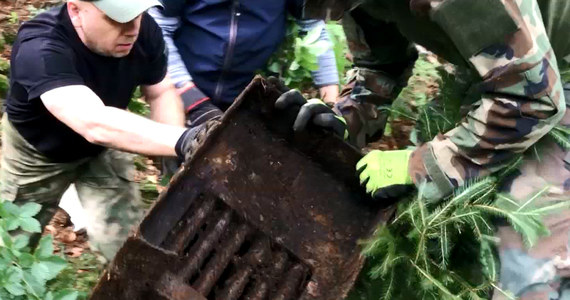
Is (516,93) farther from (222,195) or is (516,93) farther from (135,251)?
(135,251)

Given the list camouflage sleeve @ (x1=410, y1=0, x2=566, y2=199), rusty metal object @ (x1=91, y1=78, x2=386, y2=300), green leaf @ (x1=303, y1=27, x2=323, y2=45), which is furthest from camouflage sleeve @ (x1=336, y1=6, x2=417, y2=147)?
camouflage sleeve @ (x1=410, y1=0, x2=566, y2=199)

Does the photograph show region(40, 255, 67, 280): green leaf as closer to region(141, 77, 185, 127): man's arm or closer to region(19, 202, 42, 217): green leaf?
region(19, 202, 42, 217): green leaf

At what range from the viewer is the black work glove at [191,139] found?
256cm

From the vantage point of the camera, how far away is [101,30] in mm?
2754

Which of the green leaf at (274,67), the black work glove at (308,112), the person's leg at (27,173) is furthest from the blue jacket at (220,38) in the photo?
the black work glove at (308,112)

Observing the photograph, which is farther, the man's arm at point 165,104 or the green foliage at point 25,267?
the man's arm at point 165,104

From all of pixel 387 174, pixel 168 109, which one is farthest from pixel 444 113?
pixel 168 109

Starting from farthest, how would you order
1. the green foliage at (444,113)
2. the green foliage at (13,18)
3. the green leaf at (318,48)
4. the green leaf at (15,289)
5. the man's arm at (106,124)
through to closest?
1. the green foliage at (13,18)
2. the green leaf at (318,48)
3. the green foliage at (444,113)
4. the man's arm at (106,124)
5. the green leaf at (15,289)

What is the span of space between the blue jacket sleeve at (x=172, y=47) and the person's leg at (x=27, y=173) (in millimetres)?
630

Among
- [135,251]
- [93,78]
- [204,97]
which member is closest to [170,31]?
[204,97]

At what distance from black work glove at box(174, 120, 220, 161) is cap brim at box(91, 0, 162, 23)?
19.9 inches

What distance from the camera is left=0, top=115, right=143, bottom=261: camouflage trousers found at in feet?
10.1

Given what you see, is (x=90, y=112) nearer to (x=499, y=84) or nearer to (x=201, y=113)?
(x=201, y=113)

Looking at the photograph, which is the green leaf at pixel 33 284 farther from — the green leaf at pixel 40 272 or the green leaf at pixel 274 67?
the green leaf at pixel 274 67
